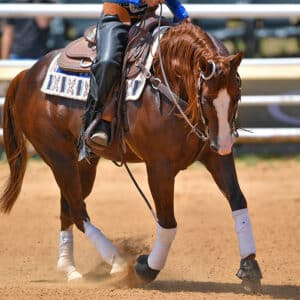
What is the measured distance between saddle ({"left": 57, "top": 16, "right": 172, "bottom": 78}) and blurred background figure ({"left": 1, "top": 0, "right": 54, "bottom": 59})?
4.61 meters

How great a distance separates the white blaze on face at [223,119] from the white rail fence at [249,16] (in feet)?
13.1

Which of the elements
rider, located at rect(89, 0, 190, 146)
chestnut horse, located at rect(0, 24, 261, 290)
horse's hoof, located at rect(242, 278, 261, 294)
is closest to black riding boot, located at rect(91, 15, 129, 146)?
rider, located at rect(89, 0, 190, 146)

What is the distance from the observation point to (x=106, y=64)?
6.34 metres

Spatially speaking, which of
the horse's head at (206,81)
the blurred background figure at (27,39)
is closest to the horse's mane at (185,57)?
the horse's head at (206,81)

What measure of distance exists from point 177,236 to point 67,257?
130 cm

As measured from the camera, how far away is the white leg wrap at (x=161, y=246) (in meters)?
6.27

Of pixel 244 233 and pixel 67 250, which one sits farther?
pixel 67 250

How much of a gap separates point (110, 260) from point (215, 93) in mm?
1706

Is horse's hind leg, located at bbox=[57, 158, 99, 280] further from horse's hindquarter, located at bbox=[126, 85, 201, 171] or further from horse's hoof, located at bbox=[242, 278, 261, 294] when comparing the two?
horse's hoof, located at bbox=[242, 278, 261, 294]

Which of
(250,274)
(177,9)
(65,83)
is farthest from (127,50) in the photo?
(250,274)

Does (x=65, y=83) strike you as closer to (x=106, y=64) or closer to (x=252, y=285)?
(x=106, y=64)

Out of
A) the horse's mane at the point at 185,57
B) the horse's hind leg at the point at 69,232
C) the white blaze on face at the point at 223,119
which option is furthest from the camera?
the horse's hind leg at the point at 69,232

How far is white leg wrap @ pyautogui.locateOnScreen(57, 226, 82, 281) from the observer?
708 centimetres

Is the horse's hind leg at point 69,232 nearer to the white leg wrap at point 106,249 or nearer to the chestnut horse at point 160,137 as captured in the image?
the chestnut horse at point 160,137
